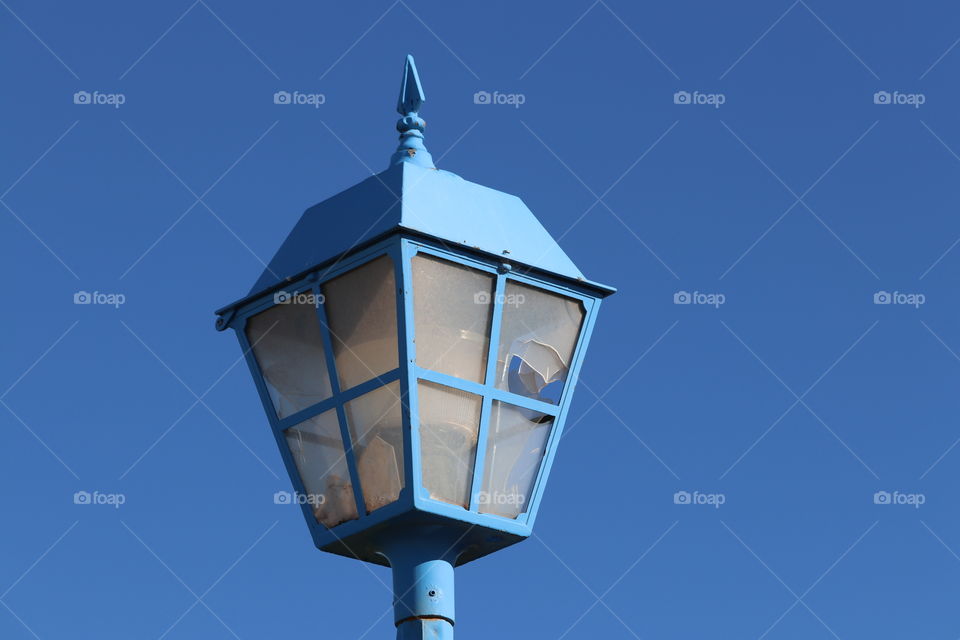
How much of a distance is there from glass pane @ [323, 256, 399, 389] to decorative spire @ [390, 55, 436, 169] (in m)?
0.94

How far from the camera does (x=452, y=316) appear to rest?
22.9ft

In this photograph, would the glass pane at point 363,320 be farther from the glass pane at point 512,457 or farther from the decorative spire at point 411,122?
the decorative spire at point 411,122

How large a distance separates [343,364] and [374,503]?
67cm

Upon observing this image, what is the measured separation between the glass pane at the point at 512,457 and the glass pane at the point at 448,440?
4.0 inches

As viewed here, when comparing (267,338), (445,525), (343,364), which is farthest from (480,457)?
(267,338)

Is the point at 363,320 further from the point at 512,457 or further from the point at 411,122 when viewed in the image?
the point at 411,122

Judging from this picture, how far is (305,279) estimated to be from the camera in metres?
7.23

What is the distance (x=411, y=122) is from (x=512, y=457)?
194 centimetres

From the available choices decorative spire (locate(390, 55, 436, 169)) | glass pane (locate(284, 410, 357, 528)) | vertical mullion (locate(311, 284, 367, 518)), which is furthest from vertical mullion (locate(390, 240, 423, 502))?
decorative spire (locate(390, 55, 436, 169))

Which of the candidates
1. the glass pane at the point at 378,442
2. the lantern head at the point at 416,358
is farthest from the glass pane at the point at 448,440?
the glass pane at the point at 378,442

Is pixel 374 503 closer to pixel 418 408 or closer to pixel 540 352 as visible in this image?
pixel 418 408

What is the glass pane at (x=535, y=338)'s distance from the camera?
282 inches

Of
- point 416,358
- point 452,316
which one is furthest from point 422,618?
point 452,316

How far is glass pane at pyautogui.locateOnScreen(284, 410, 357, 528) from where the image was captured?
23.0 feet
